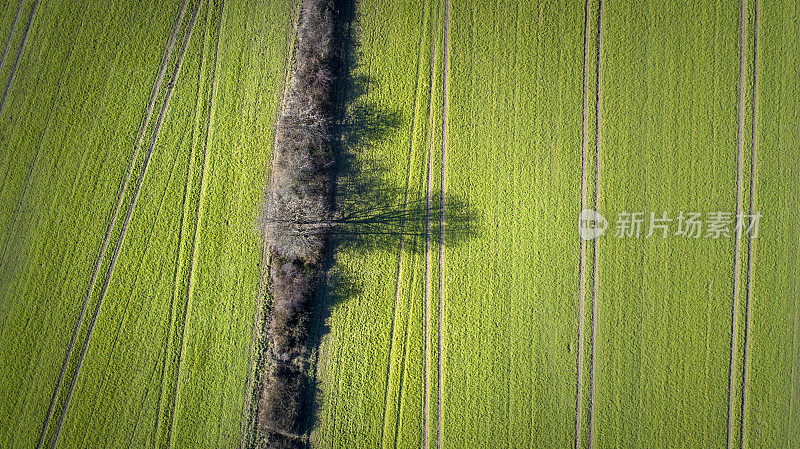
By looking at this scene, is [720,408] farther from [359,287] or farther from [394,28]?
[394,28]

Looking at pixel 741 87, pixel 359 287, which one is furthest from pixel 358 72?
pixel 741 87

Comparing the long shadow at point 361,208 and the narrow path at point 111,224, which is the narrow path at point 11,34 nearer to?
the narrow path at point 111,224

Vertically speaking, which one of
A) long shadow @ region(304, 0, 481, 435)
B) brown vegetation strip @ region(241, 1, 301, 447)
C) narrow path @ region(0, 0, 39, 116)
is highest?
narrow path @ region(0, 0, 39, 116)

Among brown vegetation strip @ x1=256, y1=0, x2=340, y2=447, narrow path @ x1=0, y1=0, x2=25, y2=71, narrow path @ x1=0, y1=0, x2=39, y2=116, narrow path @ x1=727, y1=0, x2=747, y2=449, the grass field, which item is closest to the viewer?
brown vegetation strip @ x1=256, y1=0, x2=340, y2=447

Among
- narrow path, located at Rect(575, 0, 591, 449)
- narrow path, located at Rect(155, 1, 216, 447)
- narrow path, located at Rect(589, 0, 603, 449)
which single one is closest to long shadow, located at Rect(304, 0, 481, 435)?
narrow path, located at Rect(575, 0, 591, 449)

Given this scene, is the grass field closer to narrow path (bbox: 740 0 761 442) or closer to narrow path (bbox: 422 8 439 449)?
narrow path (bbox: 422 8 439 449)

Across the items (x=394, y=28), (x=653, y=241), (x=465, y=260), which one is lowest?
(x=465, y=260)

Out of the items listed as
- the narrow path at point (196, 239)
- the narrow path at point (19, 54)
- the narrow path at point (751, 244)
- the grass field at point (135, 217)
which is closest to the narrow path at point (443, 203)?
the grass field at point (135, 217)
